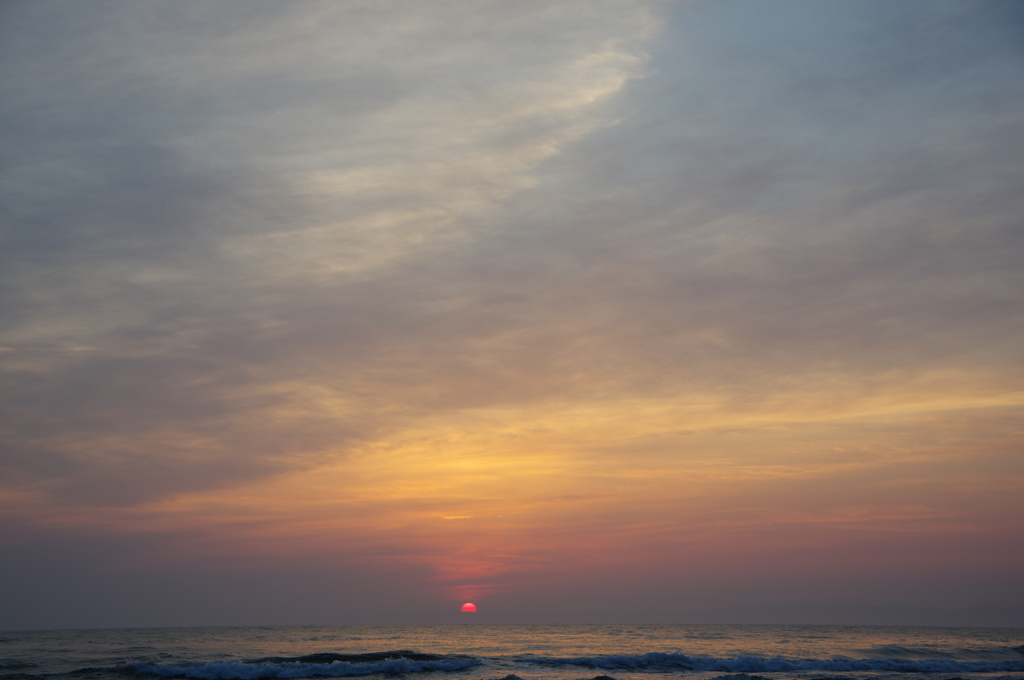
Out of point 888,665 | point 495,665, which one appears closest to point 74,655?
point 495,665

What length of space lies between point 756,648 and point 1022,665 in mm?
18117

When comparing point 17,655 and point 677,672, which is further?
point 17,655

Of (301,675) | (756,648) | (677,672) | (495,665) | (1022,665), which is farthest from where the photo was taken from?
(756,648)

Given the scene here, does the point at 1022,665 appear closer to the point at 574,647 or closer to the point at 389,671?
the point at 574,647

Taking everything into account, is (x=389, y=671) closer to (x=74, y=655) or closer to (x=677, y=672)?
(x=677, y=672)

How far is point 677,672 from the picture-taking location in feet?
122

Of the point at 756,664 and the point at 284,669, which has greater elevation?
the point at 284,669

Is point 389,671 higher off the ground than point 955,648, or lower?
higher

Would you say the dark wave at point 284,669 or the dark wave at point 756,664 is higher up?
the dark wave at point 284,669

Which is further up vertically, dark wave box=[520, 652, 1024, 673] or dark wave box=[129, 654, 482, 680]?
dark wave box=[129, 654, 482, 680]

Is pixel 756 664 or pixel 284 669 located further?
pixel 756 664

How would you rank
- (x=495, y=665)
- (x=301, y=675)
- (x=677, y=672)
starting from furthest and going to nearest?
1. (x=495, y=665)
2. (x=677, y=672)
3. (x=301, y=675)

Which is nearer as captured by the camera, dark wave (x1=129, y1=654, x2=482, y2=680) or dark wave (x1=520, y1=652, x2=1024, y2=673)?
dark wave (x1=129, y1=654, x2=482, y2=680)

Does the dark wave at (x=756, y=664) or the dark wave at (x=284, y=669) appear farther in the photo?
the dark wave at (x=756, y=664)
